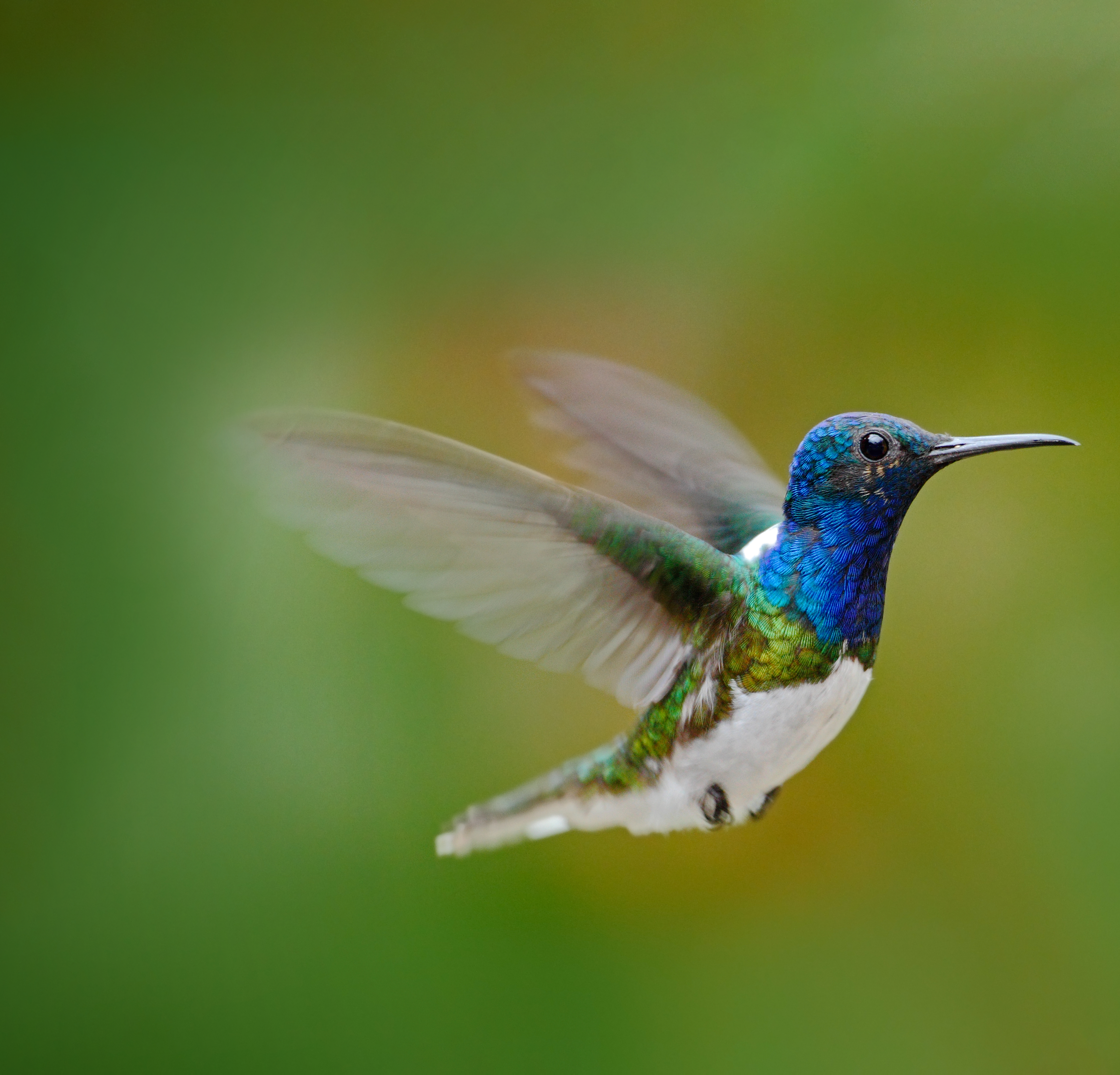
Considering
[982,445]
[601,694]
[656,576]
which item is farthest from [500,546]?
[601,694]

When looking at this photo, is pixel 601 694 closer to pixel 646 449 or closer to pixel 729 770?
pixel 646 449

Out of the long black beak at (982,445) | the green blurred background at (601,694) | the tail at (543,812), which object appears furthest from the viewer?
the green blurred background at (601,694)

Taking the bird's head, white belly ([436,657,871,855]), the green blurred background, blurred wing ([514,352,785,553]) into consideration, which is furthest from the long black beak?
the green blurred background

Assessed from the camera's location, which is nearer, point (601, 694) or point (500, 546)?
point (500, 546)

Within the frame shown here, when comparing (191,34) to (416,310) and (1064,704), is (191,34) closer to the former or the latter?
(416,310)

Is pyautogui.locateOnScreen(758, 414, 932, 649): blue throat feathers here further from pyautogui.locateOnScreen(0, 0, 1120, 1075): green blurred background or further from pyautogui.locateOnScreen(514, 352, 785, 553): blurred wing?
pyautogui.locateOnScreen(0, 0, 1120, 1075): green blurred background

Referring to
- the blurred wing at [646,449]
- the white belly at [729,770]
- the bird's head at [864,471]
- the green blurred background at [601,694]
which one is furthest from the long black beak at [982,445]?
the green blurred background at [601,694]

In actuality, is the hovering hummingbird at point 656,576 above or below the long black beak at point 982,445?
below

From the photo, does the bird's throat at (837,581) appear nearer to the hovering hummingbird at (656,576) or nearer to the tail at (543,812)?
the hovering hummingbird at (656,576)
